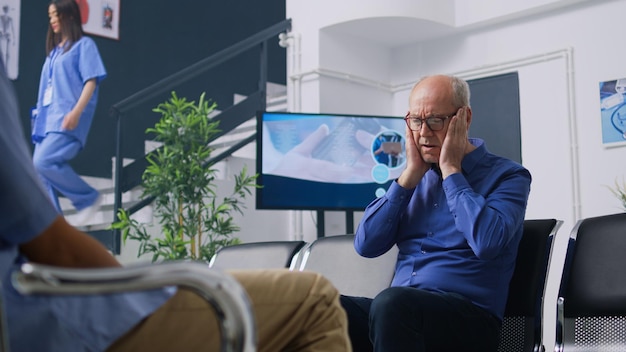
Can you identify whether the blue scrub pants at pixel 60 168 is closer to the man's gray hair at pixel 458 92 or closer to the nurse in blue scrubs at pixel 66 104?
the nurse in blue scrubs at pixel 66 104

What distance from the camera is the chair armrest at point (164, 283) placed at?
33.5 inches

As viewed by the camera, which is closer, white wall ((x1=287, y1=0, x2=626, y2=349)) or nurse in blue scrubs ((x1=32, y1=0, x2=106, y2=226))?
white wall ((x1=287, y1=0, x2=626, y2=349))

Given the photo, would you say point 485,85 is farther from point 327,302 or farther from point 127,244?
point 327,302

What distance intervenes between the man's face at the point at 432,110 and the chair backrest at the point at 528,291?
431 millimetres

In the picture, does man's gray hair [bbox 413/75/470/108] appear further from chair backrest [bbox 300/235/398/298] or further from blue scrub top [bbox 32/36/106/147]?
blue scrub top [bbox 32/36/106/147]

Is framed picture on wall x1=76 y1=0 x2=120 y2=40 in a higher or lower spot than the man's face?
higher

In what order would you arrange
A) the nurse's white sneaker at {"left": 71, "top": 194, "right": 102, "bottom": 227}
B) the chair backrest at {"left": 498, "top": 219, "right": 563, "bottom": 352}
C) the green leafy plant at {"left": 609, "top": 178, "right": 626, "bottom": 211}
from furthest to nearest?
the nurse's white sneaker at {"left": 71, "top": 194, "right": 102, "bottom": 227}, the green leafy plant at {"left": 609, "top": 178, "right": 626, "bottom": 211}, the chair backrest at {"left": 498, "top": 219, "right": 563, "bottom": 352}

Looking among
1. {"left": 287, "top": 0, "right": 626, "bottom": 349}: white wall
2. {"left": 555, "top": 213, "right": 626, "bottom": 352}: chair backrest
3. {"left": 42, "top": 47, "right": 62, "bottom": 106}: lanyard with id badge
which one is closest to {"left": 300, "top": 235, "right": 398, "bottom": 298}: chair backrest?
{"left": 555, "top": 213, "right": 626, "bottom": 352}: chair backrest

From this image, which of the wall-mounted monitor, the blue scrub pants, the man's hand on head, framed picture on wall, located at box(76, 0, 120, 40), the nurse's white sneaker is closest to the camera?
the man's hand on head

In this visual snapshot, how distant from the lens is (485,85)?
6539mm

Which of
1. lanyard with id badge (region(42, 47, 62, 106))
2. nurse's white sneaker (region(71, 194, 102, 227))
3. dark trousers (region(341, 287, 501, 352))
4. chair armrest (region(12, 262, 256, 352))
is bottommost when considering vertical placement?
dark trousers (region(341, 287, 501, 352))

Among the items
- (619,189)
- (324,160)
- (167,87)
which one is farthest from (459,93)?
(167,87)

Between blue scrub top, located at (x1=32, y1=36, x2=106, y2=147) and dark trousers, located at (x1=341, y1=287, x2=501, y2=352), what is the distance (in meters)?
4.40

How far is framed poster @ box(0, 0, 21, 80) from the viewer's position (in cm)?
625
